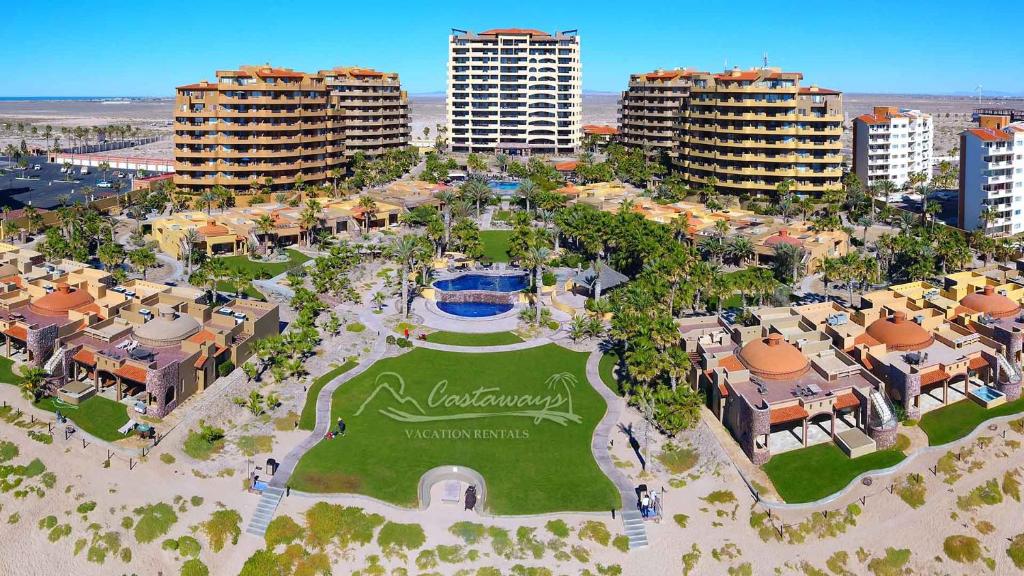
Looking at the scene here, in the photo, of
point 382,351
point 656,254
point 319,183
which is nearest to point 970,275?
point 656,254

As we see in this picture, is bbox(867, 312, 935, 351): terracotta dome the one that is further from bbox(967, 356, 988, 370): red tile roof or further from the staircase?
the staircase

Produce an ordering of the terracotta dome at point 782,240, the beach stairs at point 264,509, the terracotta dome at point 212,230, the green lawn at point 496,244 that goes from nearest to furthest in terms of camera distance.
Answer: the beach stairs at point 264,509 < the terracotta dome at point 782,240 < the terracotta dome at point 212,230 < the green lawn at point 496,244

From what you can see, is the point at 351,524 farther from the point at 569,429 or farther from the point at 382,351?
the point at 382,351

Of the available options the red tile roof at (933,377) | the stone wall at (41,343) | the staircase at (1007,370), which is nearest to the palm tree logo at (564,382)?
the red tile roof at (933,377)

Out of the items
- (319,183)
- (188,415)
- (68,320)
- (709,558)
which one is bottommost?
(709,558)

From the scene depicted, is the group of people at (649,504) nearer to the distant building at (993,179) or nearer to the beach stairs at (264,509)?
→ the beach stairs at (264,509)

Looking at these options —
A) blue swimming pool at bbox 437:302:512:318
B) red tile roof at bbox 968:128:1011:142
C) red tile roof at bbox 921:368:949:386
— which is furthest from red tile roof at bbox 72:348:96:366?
red tile roof at bbox 968:128:1011:142
